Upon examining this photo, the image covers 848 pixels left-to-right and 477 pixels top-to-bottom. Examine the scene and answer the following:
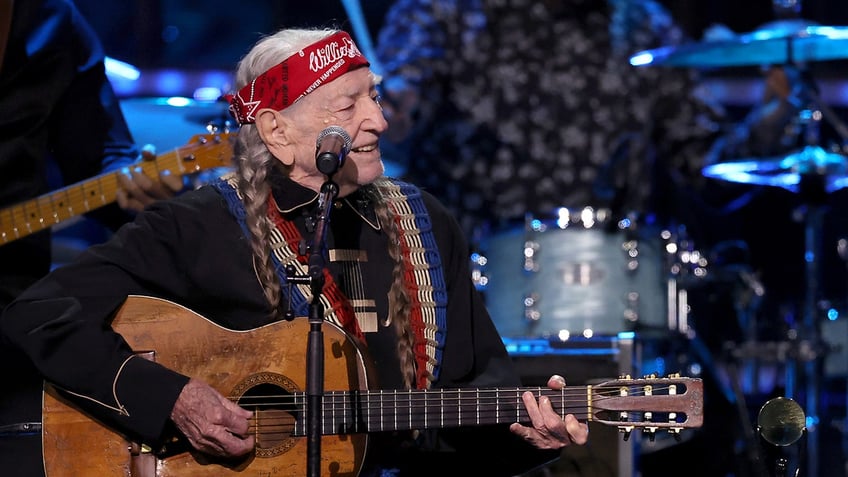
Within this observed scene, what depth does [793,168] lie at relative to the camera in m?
6.26

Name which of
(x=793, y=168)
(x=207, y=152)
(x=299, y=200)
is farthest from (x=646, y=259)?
(x=299, y=200)

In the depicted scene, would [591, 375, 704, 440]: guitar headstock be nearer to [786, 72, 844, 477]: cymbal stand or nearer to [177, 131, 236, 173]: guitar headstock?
[177, 131, 236, 173]: guitar headstock

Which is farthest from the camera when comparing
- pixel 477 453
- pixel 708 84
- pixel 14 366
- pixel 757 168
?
pixel 708 84

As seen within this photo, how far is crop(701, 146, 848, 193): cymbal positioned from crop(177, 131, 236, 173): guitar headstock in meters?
3.19

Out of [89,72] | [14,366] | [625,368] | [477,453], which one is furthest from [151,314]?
[625,368]

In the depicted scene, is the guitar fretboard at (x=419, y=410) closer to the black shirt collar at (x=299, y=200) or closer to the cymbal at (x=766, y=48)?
the black shirt collar at (x=299, y=200)

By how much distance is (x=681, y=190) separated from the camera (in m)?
7.47

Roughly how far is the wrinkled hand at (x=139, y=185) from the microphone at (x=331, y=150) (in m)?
1.36

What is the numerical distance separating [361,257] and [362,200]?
21cm

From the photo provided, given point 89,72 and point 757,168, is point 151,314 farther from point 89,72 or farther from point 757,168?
point 757,168

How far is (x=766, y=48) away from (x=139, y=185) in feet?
12.1

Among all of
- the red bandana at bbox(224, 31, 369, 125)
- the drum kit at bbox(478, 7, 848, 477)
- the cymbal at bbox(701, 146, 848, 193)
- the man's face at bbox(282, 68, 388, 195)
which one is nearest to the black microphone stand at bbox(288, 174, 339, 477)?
the man's face at bbox(282, 68, 388, 195)

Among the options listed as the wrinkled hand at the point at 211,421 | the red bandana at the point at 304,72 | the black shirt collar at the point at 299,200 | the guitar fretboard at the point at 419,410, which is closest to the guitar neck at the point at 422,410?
the guitar fretboard at the point at 419,410

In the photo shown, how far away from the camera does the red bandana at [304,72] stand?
3633 mm
